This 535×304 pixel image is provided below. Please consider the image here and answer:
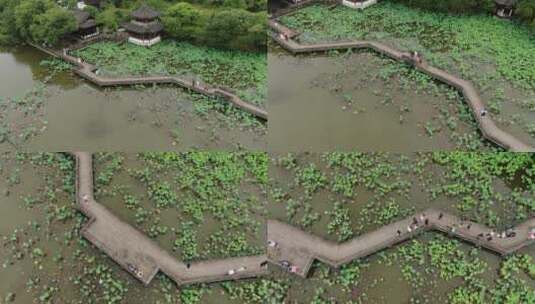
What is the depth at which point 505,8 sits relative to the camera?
760 inches

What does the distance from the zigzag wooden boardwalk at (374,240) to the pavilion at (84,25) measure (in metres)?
12.8

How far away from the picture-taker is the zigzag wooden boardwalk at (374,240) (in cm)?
1107

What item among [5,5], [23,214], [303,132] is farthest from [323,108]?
[5,5]

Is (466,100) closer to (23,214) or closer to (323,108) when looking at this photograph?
(323,108)

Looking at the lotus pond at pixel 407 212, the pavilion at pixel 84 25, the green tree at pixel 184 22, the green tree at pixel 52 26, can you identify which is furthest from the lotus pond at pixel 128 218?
the pavilion at pixel 84 25

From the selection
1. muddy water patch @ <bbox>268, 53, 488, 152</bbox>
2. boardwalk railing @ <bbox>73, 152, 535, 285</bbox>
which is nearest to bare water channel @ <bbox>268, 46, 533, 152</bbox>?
muddy water patch @ <bbox>268, 53, 488, 152</bbox>

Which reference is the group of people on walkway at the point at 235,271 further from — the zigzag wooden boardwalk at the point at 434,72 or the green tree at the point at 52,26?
the green tree at the point at 52,26

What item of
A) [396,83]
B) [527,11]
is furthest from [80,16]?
[527,11]

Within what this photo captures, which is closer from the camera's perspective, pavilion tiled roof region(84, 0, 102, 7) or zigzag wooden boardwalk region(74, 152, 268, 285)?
zigzag wooden boardwalk region(74, 152, 268, 285)

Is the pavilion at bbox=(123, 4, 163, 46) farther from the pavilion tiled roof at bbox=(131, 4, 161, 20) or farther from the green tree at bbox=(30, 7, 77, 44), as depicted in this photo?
the green tree at bbox=(30, 7, 77, 44)

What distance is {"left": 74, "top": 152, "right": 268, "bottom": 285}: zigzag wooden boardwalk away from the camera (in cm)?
1077

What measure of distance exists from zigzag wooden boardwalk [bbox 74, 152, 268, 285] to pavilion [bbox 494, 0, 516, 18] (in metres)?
15.1

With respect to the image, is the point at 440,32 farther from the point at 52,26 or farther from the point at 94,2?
the point at 52,26

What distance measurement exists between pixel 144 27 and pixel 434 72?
11.3 metres
